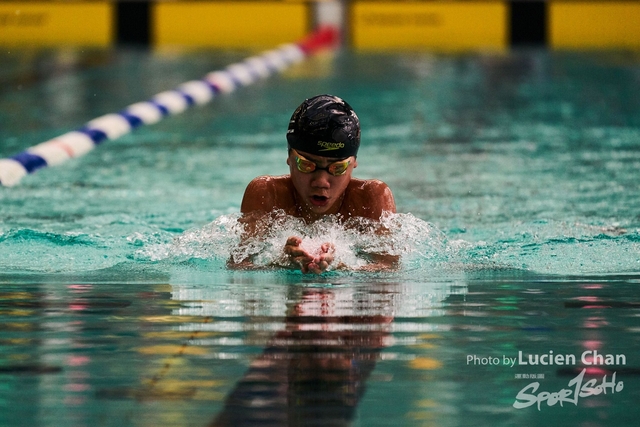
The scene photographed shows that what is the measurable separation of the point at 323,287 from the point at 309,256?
129 millimetres

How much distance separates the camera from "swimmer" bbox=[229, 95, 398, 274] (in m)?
3.94

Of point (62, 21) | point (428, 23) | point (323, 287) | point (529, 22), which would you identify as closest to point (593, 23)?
point (529, 22)

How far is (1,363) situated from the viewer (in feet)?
9.32

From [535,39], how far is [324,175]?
1293 cm

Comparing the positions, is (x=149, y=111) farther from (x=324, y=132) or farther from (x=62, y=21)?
(x=62, y=21)

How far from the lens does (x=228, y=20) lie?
677 inches

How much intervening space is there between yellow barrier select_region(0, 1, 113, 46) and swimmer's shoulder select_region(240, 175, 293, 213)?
13.2m

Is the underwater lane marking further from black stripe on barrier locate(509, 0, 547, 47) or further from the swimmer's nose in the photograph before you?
black stripe on barrier locate(509, 0, 547, 47)

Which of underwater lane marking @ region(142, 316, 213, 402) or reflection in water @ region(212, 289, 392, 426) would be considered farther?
underwater lane marking @ region(142, 316, 213, 402)

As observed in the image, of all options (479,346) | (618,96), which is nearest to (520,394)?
(479,346)

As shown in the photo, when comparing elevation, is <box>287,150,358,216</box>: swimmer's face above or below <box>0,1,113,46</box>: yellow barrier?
below

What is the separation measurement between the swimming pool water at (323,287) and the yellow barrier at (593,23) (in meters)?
7.77

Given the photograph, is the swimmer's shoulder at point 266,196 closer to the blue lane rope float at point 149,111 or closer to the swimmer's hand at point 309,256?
the swimmer's hand at point 309,256

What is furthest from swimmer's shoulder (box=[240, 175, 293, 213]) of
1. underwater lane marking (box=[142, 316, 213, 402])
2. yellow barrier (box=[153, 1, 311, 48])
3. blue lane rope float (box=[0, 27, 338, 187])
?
yellow barrier (box=[153, 1, 311, 48])
